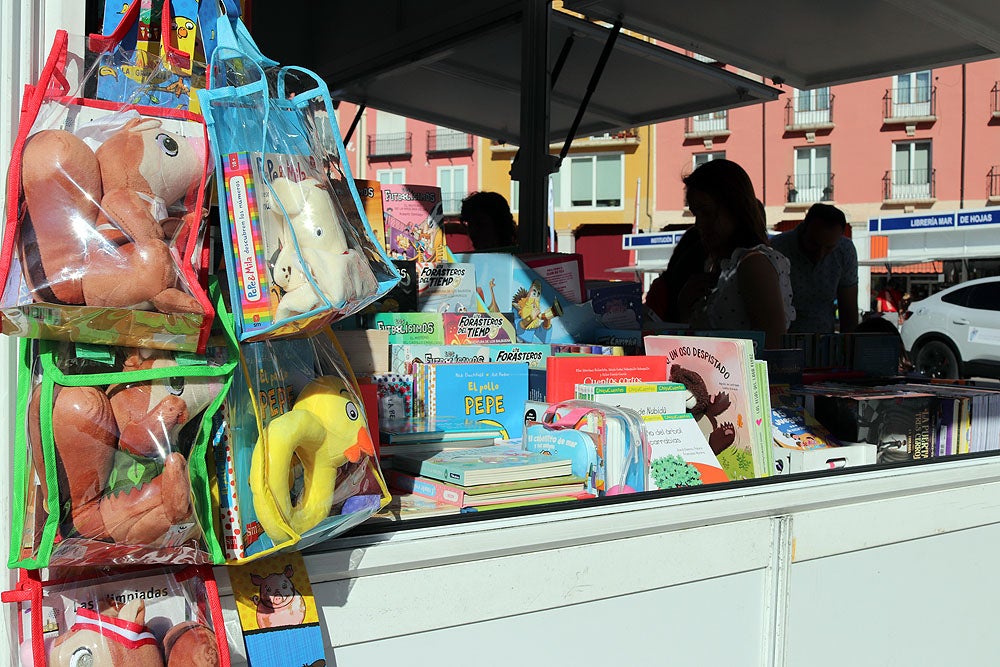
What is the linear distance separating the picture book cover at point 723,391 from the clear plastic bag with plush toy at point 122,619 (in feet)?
4.41

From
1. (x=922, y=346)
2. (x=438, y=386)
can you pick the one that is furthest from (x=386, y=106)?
(x=922, y=346)

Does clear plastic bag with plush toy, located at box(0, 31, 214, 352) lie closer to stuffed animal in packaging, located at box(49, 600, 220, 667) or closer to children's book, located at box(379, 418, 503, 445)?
stuffed animal in packaging, located at box(49, 600, 220, 667)

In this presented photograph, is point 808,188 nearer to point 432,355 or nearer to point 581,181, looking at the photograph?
point 581,181

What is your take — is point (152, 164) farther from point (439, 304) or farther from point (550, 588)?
point (439, 304)

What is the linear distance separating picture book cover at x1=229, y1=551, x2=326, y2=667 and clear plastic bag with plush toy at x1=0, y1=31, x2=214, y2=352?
385mm

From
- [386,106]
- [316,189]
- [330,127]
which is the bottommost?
[316,189]

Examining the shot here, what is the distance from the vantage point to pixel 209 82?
3.78 ft

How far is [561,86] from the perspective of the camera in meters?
5.16

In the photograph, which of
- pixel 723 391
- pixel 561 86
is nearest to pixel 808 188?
pixel 561 86

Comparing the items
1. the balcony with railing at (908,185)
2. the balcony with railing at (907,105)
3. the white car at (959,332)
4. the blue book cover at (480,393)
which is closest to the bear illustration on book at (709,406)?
the blue book cover at (480,393)

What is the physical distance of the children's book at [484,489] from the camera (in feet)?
5.25

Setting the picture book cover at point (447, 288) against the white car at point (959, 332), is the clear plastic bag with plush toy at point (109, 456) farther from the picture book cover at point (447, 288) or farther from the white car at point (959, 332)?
the white car at point (959, 332)

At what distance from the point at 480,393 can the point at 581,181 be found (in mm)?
27553

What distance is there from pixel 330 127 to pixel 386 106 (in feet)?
14.9
